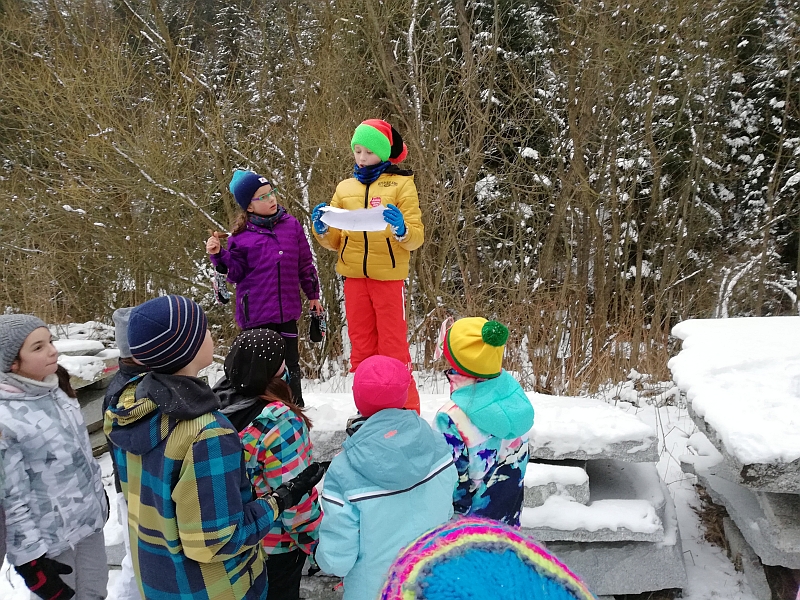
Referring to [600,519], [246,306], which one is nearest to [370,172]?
[246,306]

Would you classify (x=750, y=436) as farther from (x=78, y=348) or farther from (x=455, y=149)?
(x=455, y=149)

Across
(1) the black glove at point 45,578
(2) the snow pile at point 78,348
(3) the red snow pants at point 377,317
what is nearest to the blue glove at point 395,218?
(3) the red snow pants at point 377,317

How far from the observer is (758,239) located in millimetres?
8172

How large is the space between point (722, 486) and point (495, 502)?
1541 mm

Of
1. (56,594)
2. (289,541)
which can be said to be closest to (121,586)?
(56,594)

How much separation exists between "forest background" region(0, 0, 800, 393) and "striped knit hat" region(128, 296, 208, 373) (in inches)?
169

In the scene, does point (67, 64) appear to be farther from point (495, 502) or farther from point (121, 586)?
point (495, 502)

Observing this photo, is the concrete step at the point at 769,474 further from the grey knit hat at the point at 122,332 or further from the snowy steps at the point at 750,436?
the grey knit hat at the point at 122,332

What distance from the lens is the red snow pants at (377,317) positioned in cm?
360

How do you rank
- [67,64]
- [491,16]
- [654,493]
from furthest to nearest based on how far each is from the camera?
[491,16], [67,64], [654,493]

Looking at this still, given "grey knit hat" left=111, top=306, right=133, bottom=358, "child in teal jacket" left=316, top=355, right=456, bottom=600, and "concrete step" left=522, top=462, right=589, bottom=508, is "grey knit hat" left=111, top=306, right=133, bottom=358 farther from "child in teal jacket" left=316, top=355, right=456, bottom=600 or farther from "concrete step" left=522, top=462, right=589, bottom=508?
"concrete step" left=522, top=462, right=589, bottom=508

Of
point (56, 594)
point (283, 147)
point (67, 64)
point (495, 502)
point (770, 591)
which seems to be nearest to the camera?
point (56, 594)

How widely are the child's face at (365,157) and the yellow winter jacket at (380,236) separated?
10 cm

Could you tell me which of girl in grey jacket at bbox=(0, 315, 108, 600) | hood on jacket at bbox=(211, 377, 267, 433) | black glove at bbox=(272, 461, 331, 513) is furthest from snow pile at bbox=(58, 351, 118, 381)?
black glove at bbox=(272, 461, 331, 513)
